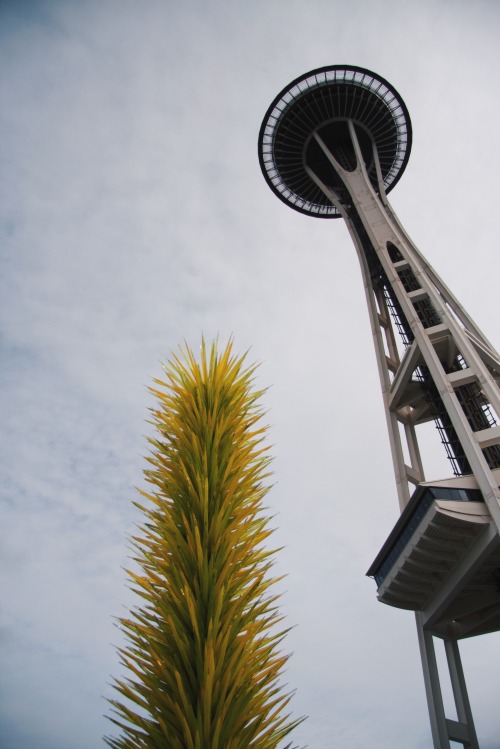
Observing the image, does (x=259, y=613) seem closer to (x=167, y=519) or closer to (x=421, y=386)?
(x=167, y=519)

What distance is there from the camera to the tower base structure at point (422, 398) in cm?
1748

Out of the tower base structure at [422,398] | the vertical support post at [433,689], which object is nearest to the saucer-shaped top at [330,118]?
the tower base structure at [422,398]

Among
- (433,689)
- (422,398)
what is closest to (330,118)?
(422,398)

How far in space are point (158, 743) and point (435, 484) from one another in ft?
58.9

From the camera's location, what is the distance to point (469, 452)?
17812mm

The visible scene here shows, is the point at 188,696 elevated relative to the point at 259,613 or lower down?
lower down

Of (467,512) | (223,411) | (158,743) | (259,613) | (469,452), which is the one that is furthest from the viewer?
(469,452)

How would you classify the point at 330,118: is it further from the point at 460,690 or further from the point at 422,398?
the point at 460,690

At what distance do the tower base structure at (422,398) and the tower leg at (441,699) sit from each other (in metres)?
0.04

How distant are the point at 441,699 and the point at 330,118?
129 ft

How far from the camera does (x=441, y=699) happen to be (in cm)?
1942

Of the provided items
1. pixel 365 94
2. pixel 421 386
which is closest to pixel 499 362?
pixel 421 386

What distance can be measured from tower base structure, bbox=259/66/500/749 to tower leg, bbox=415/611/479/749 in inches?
1.7

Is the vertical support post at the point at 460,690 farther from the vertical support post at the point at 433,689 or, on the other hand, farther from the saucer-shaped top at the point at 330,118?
the saucer-shaped top at the point at 330,118
